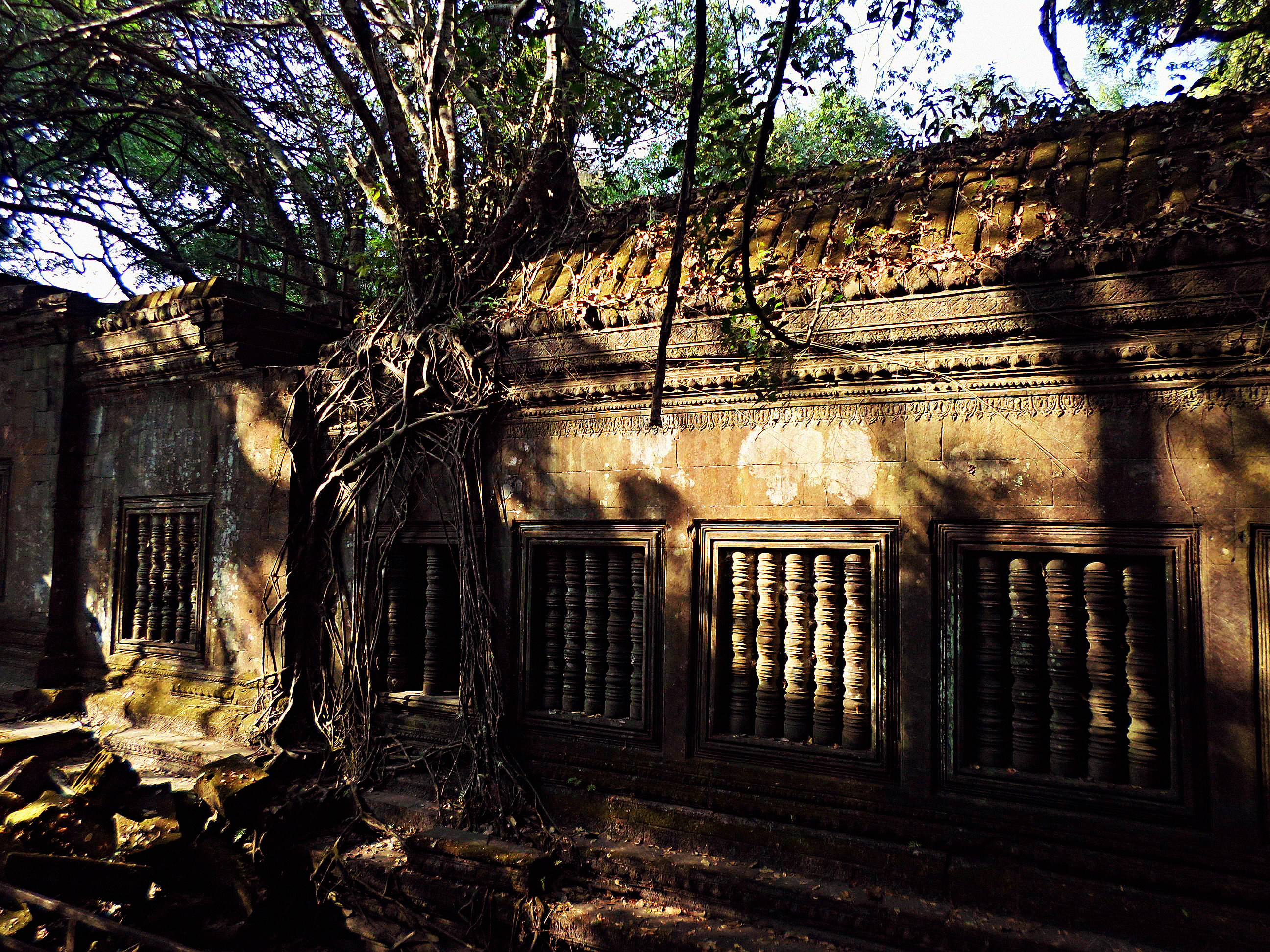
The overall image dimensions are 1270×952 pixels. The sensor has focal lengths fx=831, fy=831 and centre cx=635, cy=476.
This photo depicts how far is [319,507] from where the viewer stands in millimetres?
5855

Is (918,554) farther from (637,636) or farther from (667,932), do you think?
(667,932)

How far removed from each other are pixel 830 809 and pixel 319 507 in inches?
154

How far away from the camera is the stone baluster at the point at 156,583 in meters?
6.76

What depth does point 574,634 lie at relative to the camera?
4.96 m

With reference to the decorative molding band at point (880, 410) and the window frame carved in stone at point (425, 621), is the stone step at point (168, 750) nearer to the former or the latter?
the window frame carved in stone at point (425, 621)

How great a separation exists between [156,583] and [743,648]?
16.8 ft

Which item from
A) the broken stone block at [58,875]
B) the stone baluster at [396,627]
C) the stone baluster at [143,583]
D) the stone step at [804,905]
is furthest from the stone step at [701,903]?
the stone baluster at [143,583]

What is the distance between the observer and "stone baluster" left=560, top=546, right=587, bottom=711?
4934 millimetres

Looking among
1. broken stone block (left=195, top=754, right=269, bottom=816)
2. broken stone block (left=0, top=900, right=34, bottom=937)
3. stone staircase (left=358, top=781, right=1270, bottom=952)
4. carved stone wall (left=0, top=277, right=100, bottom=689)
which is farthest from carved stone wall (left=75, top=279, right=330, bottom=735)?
stone staircase (left=358, top=781, right=1270, bottom=952)

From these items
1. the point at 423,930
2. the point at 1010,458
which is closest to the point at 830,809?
the point at 1010,458

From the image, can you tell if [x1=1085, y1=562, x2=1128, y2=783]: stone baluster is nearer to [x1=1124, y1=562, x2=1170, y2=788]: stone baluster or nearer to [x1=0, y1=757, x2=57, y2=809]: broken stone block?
[x1=1124, y1=562, x2=1170, y2=788]: stone baluster

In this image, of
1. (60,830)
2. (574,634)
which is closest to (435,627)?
(574,634)

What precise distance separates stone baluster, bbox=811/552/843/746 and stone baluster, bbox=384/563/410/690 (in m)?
2.79

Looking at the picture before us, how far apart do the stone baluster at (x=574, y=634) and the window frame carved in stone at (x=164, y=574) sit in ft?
10.3
